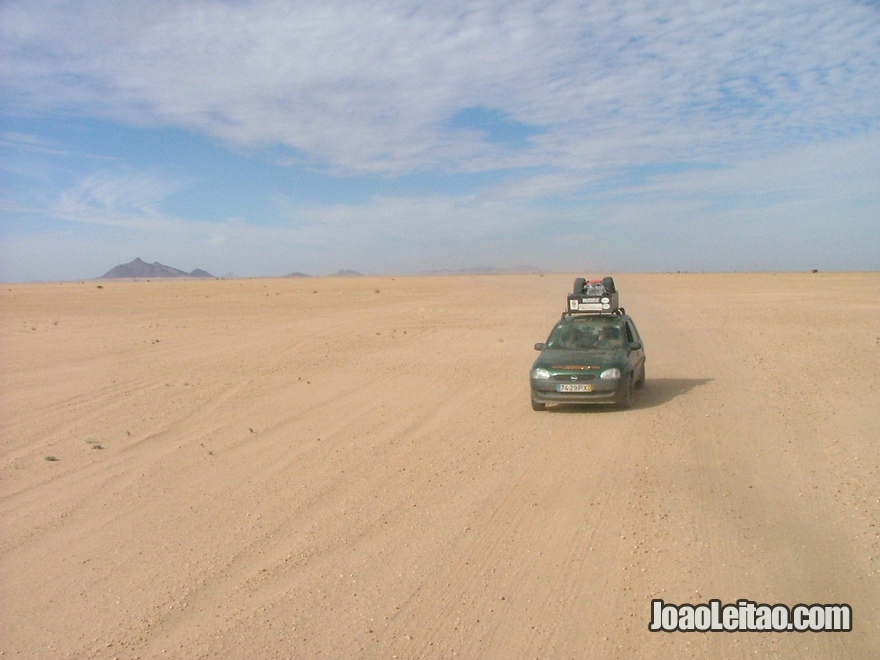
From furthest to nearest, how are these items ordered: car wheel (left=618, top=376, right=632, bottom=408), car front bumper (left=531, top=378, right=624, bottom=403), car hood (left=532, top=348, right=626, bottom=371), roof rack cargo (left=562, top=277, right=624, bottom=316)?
roof rack cargo (left=562, top=277, right=624, bottom=316) → car hood (left=532, top=348, right=626, bottom=371) → car wheel (left=618, top=376, right=632, bottom=408) → car front bumper (left=531, top=378, right=624, bottom=403)

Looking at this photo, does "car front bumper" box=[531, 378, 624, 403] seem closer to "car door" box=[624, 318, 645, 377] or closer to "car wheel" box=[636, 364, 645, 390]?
"car door" box=[624, 318, 645, 377]

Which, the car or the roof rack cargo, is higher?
the roof rack cargo

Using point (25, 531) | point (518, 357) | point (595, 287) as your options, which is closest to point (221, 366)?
point (518, 357)

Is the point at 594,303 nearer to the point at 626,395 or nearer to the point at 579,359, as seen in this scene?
the point at 579,359

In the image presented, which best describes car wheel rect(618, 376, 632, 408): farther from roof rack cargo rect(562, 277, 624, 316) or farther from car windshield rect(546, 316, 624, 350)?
roof rack cargo rect(562, 277, 624, 316)

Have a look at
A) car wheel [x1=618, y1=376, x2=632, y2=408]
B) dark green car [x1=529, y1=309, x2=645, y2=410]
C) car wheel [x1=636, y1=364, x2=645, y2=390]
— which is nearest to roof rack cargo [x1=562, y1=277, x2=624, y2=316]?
dark green car [x1=529, y1=309, x2=645, y2=410]

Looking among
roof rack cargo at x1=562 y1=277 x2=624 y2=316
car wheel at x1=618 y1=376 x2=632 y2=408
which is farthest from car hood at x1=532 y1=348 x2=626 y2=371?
roof rack cargo at x1=562 y1=277 x2=624 y2=316

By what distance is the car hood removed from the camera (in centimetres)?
1165

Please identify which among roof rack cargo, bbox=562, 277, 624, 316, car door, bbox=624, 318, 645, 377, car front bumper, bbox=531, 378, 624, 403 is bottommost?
car front bumper, bbox=531, 378, 624, 403

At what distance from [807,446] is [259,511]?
6.81m

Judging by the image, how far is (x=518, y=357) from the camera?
59.9 feet

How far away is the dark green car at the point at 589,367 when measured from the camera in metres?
11.4

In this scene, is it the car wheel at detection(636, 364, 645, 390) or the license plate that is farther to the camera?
the car wheel at detection(636, 364, 645, 390)

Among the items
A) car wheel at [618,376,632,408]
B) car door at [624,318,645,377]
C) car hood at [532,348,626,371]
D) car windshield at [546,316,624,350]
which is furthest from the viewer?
car windshield at [546,316,624,350]
